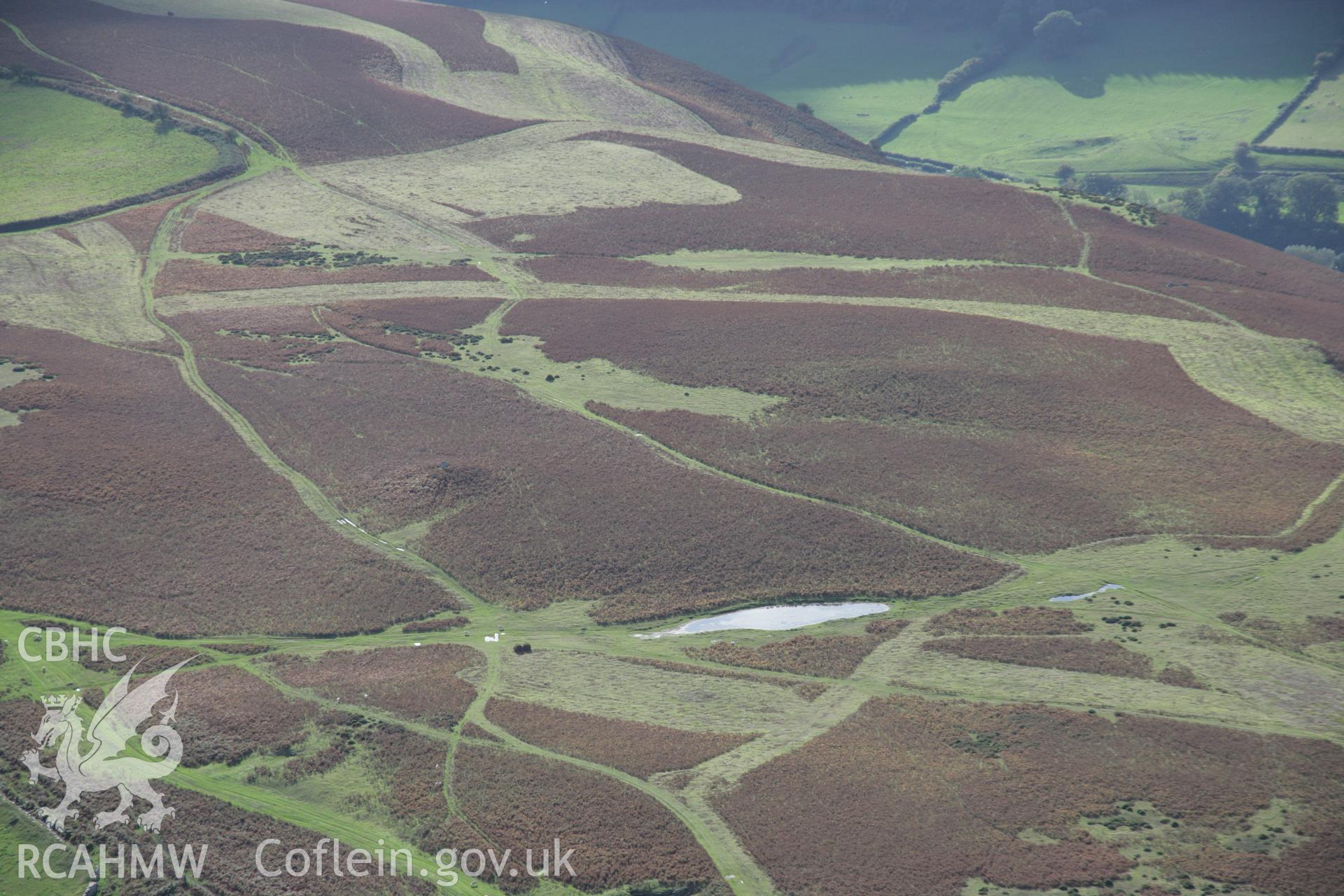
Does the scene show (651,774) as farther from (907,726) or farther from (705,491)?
(705,491)

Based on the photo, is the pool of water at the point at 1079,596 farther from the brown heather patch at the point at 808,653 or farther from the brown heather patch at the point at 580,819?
the brown heather patch at the point at 580,819

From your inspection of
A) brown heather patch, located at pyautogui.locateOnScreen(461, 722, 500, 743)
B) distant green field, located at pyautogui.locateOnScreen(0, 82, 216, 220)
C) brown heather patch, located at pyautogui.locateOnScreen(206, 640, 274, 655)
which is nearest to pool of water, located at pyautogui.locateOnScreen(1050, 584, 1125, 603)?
brown heather patch, located at pyautogui.locateOnScreen(461, 722, 500, 743)

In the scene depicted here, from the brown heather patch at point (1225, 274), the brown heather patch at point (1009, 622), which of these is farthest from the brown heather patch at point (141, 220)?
the brown heather patch at point (1225, 274)

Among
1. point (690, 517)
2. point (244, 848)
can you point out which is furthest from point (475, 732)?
point (690, 517)

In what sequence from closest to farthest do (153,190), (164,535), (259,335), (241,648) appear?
1. (241,648)
2. (164,535)
3. (259,335)
4. (153,190)

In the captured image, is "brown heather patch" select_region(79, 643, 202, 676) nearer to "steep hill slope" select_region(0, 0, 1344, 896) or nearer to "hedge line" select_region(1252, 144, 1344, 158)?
"steep hill slope" select_region(0, 0, 1344, 896)

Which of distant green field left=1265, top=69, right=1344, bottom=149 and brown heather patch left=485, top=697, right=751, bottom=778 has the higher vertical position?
distant green field left=1265, top=69, right=1344, bottom=149

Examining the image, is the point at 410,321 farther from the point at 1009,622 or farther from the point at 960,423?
the point at 1009,622

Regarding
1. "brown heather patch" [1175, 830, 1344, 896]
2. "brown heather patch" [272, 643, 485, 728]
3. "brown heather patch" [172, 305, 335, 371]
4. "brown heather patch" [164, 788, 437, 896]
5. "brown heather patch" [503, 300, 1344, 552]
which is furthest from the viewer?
"brown heather patch" [172, 305, 335, 371]
